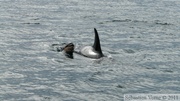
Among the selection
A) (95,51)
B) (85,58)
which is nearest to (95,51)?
(95,51)

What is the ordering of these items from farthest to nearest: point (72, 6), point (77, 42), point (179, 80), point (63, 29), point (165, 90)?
point (72, 6) < point (63, 29) < point (77, 42) < point (179, 80) < point (165, 90)

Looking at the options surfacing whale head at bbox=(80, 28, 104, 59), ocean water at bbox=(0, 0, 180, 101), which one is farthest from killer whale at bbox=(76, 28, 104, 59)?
ocean water at bbox=(0, 0, 180, 101)

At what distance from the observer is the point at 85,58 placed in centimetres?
2698

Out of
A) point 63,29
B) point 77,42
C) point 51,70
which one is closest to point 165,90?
point 51,70

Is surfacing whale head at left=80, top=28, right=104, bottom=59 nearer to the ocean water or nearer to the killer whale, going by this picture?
the killer whale

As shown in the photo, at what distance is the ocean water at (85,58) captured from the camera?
2043 cm

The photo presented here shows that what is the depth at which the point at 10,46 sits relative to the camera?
30.5 m

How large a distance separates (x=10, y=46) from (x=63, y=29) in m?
10.2

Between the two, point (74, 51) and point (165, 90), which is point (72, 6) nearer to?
point (74, 51)

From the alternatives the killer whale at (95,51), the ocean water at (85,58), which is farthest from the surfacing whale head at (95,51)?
the ocean water at (85,58)

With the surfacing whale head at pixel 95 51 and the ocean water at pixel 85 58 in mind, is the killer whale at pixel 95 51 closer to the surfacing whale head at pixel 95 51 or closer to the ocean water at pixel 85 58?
the surfacing whale head at pixel 95 51

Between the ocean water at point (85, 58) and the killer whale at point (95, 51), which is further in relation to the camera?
the killer whale at point (95, 51)

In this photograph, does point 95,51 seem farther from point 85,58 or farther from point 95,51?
point 85,58

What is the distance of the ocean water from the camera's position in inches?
804
